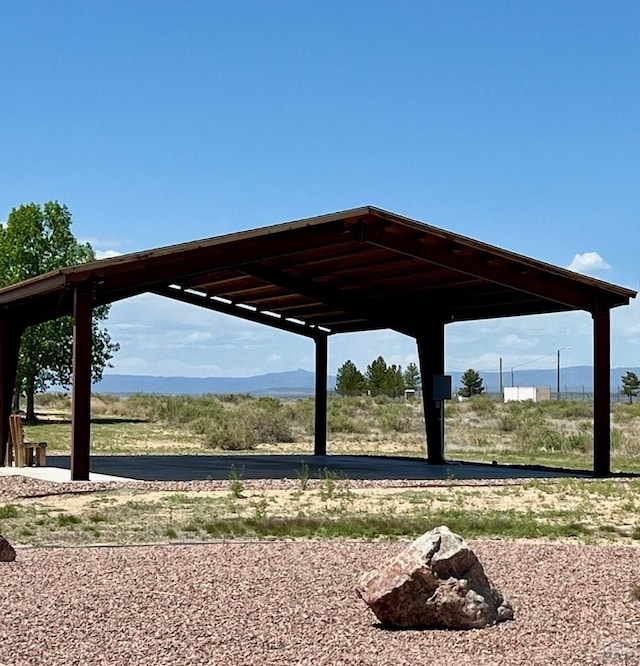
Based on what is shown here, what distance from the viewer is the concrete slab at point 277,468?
65.8 ft

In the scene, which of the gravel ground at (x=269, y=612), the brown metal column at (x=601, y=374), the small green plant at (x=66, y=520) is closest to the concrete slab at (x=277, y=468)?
the brown metal column at (x=601, y=374)

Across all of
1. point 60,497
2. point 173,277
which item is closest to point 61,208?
point 173,277

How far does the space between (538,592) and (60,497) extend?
9.08 m

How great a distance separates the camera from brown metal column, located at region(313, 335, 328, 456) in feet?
93.8

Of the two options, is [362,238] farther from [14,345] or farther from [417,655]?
[417,655]

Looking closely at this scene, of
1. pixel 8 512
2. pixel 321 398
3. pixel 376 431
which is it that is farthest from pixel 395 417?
pixel 8 512

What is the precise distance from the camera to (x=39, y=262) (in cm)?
4853

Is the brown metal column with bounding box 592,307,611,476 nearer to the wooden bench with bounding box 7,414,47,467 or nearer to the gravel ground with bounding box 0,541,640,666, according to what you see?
the wooden bench with bounding box 7,414,47,467

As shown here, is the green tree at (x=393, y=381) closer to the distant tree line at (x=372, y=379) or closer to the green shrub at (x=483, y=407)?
the distant tree line at (x=372, y=379)

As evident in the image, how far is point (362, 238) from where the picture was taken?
18.8 metres

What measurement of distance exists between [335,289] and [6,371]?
24.8ft

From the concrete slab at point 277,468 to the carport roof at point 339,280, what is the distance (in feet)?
10.8

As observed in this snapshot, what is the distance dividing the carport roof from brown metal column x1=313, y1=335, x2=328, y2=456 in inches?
17.5

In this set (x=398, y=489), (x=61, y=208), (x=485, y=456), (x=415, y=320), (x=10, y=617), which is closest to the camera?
(x=10, y=617)
